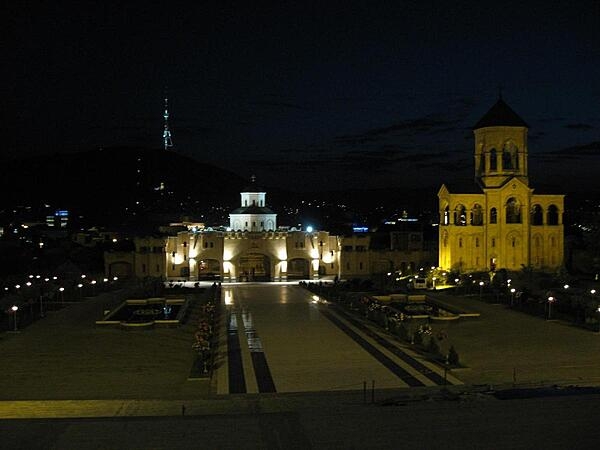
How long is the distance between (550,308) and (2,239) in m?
58.4

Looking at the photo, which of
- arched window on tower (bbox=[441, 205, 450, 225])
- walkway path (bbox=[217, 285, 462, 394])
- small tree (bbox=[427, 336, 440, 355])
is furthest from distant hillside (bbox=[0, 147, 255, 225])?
small tree (bbox=[427, 336, 440, 355])

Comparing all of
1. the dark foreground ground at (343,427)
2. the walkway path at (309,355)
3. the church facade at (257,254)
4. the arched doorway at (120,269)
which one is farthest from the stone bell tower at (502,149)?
the dark foreground ground at (343,427)

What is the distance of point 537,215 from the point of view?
47219 millimetres

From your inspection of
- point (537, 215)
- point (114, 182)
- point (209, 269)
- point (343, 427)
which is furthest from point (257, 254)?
point (114, 182)

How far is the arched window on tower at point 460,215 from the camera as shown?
4588 centimetres

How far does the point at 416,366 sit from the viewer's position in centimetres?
2017

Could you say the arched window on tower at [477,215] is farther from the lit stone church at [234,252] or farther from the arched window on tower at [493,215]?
the lit stone church at [234,252]

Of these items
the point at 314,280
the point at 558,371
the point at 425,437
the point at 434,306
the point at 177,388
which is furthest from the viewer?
the point at 314,280

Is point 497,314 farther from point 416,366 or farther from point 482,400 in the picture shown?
point 482,400

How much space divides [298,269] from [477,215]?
14865 mm

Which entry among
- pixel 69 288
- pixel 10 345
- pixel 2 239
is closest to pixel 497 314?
pixel 10 345

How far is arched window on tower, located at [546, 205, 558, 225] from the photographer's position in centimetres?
4716

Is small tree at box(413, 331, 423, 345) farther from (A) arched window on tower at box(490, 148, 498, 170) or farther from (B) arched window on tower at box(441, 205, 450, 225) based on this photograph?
(A) arched window on tower at box(490, 148, 498, 170)

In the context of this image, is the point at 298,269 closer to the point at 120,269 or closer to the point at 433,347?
the point at 120,269
